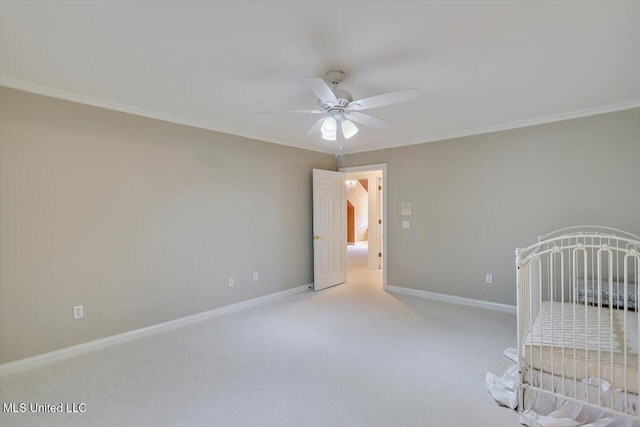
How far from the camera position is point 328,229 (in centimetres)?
562

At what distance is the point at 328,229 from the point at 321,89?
141 inches

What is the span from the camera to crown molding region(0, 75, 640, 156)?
288 cm

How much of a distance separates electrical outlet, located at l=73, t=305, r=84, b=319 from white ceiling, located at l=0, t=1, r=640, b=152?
2.05m

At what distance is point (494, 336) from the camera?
11.4ft

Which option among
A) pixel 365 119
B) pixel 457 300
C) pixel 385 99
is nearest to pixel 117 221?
pixel 365 119

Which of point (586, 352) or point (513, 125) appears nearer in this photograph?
point (586, 352)

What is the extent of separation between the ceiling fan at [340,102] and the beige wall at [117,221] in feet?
6.10

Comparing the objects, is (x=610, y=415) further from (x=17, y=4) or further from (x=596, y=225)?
(x=17, y=4)

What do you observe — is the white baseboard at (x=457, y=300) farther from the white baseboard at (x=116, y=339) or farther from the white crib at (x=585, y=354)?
the white baseboard at (x=116, y=339)

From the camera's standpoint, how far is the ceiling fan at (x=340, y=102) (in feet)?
7.36

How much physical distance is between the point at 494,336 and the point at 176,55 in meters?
4.03

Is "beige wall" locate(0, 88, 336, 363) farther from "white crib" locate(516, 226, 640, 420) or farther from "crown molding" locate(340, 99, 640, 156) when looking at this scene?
"white crib" locate(516, 226, 640, 420)

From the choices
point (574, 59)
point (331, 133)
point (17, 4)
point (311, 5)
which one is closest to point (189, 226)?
point (331, 133)

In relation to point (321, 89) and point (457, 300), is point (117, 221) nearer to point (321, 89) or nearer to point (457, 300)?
point (321, 89)
